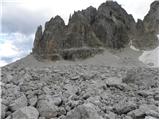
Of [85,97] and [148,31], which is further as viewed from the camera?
[148,31]

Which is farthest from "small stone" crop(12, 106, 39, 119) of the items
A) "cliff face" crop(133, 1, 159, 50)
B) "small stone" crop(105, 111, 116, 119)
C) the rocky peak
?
"cliff face" crop(133, 1, 159, 50)

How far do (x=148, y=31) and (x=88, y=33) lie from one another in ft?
59.3

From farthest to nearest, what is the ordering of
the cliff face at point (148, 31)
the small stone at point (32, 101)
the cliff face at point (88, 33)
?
1. the cliff face at point (148, 31)
2. the cliff face at point (88, 33)
3. the small stone at point (32, 101)

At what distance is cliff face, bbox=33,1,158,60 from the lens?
9256 cm

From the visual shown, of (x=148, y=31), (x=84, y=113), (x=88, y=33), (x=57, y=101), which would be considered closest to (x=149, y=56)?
(x=148, y=31)

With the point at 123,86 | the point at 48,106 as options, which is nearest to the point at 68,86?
the point at 123,86

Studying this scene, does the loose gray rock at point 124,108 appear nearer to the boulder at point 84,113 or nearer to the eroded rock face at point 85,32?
the boulder at point 84,113

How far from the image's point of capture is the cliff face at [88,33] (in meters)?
92.6

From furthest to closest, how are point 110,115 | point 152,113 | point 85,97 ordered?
point 85,97
point 110,115
point 152,113

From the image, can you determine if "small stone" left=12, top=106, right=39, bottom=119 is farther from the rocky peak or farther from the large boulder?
the rocky peak

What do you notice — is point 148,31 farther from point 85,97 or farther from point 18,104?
point 18,104

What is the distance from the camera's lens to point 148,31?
324ft

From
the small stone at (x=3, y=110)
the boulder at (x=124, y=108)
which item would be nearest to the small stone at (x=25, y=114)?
the small stone at (x=3, y=110)

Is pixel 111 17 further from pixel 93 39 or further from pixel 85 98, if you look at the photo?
pixel 85 98
